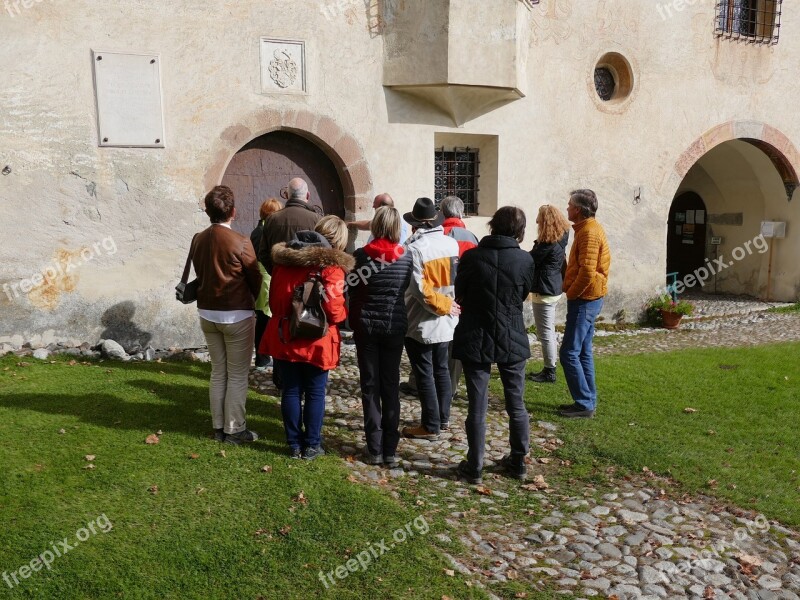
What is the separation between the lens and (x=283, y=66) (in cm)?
868

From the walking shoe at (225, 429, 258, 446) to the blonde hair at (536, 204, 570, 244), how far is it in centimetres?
314

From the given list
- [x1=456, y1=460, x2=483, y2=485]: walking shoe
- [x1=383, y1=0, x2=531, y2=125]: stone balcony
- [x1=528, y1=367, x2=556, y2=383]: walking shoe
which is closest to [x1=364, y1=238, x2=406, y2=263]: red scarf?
[x1=456, y1=460, x2=483, y2=485]: walking shoe

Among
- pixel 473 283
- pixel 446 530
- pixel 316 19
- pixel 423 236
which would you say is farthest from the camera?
pixel 316 19

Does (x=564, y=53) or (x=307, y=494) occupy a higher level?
(x=564, y=53)

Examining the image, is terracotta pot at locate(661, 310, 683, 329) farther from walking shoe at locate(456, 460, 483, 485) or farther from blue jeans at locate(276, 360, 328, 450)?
blue jeans at locate(276, 360, 328, 450)

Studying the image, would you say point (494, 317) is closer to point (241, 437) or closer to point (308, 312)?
point (308, 312)

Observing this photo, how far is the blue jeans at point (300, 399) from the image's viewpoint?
497cm

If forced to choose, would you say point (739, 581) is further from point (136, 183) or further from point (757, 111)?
point (757, 111)

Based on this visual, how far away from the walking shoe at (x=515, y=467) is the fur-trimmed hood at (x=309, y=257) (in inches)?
73.5

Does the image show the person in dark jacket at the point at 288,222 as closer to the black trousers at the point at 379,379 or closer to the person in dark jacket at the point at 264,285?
the person in dark jacket at the point at 264,285

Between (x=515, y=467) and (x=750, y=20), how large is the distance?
33.9 ft

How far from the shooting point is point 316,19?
28.8ft

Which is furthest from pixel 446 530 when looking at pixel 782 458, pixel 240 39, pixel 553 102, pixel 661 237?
pixel 661 237

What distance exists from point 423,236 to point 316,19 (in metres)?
4.62
